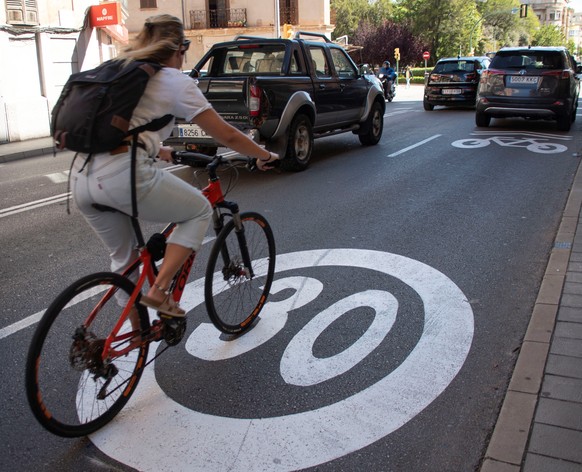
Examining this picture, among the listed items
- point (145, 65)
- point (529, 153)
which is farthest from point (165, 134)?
point (529, 153)

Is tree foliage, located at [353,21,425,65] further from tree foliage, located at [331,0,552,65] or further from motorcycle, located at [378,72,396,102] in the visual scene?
motorcycle, located at [378,72,396,102]

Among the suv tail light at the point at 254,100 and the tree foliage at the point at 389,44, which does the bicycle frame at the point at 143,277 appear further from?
the tree foliage at the point at 389,44

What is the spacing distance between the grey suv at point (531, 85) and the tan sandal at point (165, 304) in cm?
1223

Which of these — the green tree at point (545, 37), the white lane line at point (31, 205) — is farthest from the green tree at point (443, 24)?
the white lane line at point (31, 205)

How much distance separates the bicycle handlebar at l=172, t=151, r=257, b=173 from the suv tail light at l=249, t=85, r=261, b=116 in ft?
17.4

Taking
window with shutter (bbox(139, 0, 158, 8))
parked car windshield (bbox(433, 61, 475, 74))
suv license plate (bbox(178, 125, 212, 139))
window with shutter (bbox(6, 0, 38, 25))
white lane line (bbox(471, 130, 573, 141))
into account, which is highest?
window with shutter (bbox(139, 0, 158, 8))

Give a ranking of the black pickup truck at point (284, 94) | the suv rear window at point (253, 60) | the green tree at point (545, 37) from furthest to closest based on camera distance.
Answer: the green tree at point (545, 37)
the suv rear window at point (253, 60)
the black pickup truck at point (284, 94)

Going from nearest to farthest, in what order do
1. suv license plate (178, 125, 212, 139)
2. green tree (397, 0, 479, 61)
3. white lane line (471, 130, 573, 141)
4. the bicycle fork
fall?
the bicycle fork < suv license plate (178, 125, 212, 139) < white lane line (471, 130, 573, 141) < green tree (397, 0, 479, 61)

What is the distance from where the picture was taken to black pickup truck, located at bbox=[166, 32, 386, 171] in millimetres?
9039

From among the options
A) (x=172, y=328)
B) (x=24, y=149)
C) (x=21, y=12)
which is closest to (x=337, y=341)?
(x=172, y=328)

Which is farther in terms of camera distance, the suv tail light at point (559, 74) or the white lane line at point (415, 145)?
the suv tail light at point (559, 74)

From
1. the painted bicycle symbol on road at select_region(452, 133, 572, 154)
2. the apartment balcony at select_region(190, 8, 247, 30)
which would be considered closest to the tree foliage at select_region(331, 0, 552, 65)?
the apartment balcony at select_region(190, 8, 247, 30)

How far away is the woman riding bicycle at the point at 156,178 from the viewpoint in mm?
2914

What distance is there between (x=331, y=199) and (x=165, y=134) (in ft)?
16.2
